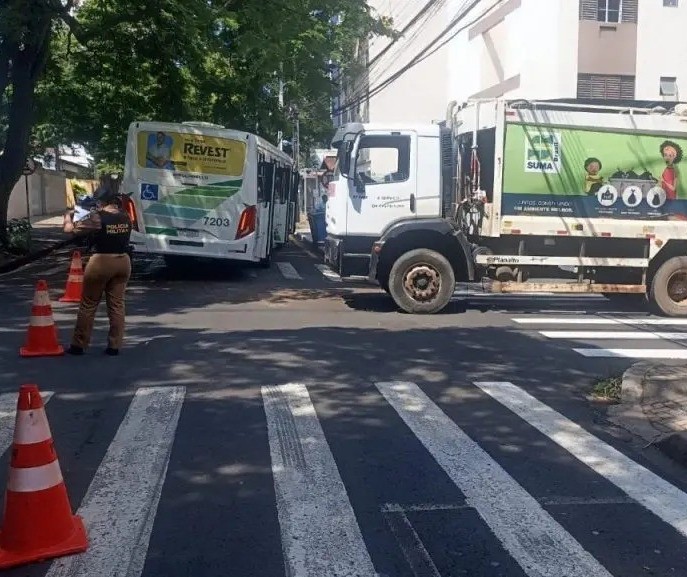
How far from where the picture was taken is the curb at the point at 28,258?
1885 cm

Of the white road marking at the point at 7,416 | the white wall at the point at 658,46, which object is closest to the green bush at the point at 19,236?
the white road marking at the point at 7,416

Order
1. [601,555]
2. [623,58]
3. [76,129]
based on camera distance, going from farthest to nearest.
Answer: [76,129] → [623,58] → [601,555]

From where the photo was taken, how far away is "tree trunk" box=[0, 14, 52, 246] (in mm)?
18964

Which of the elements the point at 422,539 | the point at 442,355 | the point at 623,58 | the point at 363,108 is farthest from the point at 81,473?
the point at 363,108

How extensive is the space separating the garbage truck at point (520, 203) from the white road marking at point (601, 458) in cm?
471

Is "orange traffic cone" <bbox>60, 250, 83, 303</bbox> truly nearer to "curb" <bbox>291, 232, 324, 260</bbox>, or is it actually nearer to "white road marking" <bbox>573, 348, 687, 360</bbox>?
"white road marking" <bbox>573, 348, 687, 360</bbox>

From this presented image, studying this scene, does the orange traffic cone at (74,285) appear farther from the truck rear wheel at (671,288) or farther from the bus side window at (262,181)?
the truck rear wheel at (671,288)

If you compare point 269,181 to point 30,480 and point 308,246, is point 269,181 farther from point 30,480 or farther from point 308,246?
point 30,480

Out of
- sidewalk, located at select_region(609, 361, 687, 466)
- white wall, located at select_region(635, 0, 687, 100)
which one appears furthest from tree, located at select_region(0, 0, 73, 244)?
white wall, located at select_region(635, 0, 687, 100)

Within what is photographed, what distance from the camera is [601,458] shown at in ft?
19.7

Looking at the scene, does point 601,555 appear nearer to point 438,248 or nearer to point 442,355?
point 442,355

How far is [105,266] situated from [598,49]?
61.7 feet

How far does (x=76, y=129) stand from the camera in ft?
106

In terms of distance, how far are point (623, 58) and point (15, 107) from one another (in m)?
16.0
